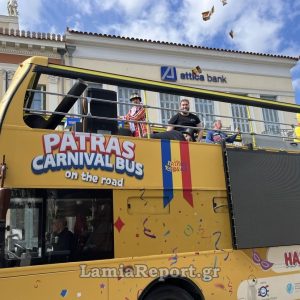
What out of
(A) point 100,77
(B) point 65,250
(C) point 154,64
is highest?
(C) point 154,64

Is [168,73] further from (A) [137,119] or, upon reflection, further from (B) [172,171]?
(B) [172,171]

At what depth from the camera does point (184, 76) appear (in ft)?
60.2

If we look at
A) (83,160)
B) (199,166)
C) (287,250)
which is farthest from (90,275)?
(287,250)

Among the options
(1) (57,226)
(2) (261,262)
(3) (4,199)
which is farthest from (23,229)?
(2) (261,262)

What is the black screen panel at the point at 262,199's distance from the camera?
249 inches

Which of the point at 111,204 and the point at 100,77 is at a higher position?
the point at 100,77

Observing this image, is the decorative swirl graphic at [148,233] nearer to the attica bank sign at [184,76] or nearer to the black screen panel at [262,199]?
the black screen panel at [262,199]

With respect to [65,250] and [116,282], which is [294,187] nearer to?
[116,282]

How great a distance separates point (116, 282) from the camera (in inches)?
209

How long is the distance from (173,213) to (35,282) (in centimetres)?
210

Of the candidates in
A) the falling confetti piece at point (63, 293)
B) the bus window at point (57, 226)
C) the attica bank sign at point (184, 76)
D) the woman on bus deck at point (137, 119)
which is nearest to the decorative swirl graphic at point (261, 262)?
the bus window at point (57, 226)
